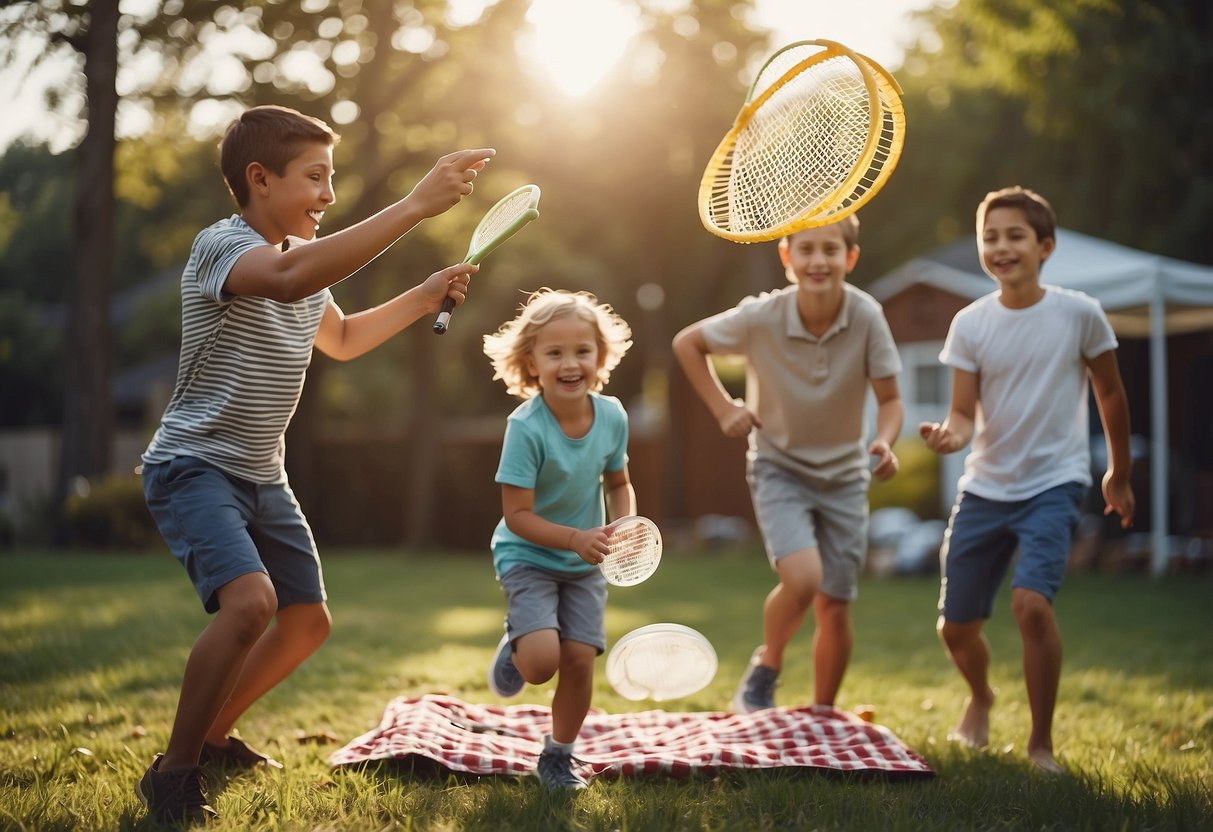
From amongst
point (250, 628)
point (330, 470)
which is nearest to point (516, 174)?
point (330, 470)

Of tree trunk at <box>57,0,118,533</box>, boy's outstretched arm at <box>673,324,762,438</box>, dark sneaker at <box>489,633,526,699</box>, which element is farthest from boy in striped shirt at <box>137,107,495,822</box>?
tree trunk at <box>57,0,118,533</box>

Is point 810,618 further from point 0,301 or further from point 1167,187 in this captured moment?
point 0,301

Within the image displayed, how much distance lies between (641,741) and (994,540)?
5.07 feet

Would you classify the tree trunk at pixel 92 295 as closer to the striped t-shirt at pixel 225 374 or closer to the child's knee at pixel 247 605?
the striped t-shirt at pixel 225 374

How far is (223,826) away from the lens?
3004 millimetres

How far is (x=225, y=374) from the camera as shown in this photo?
347cm

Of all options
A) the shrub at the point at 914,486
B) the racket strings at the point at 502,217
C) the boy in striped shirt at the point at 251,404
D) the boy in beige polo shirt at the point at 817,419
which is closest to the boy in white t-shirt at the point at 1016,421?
the boy in beige polo shirt at the point at 817,419

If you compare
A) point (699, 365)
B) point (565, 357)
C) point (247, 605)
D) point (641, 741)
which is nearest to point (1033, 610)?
point (641, 741)

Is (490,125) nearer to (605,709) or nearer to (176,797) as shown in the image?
(605,709)

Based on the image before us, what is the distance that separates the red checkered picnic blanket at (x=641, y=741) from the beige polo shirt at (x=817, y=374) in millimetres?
1012

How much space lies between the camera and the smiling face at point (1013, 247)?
4324 millimetres

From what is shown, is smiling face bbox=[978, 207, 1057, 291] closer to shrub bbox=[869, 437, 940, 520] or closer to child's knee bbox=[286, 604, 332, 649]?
child's knee bbox=[286, 604, 332, 649]

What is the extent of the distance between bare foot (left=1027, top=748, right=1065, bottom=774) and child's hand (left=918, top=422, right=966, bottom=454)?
3.60 ft

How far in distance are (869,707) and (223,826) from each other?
2961 mm
